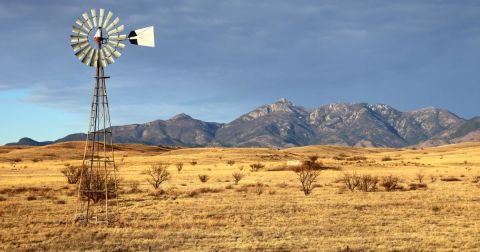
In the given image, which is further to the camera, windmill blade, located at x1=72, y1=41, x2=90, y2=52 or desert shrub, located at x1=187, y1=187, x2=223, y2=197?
desert shrub, located at x1=187, y1=187, x2=223, y2=197

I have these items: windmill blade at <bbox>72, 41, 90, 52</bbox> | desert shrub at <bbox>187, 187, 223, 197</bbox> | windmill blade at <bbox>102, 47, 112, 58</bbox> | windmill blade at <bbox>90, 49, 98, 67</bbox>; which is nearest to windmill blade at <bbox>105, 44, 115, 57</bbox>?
windmill blade at <bbox>102, 47, 112, 58</bbox>

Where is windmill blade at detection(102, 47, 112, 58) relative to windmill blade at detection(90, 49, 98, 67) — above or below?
above

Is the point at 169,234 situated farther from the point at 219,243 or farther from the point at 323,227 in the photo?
the point at 323,227

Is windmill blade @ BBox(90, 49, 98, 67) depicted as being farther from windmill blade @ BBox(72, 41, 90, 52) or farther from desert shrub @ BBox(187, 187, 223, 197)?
desert shrub @ BBox(187, 187, 223, 197)

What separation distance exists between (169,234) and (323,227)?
711 cm

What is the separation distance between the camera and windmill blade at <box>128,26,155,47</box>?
2402 centimetres

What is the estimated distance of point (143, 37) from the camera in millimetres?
24266

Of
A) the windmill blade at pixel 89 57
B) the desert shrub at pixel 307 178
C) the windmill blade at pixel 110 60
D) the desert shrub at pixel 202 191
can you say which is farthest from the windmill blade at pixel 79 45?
the desert shrub at pixel 307 178

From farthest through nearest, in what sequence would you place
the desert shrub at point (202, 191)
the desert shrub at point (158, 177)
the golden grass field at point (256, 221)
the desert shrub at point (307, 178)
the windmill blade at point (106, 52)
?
the desert shrub at point (158, 177) → the desert shrub at point (307, 178) → the desert shrub at point (202, 191) → the windmill blade at point (106, 52) → the golden grass field at point (256, 221)

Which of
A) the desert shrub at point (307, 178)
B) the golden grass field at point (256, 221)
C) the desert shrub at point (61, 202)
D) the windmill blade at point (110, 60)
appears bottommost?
the golden grass field at point (256, 221)

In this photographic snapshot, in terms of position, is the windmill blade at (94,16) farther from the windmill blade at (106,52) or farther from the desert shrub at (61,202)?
the desert shrub at (61,202)

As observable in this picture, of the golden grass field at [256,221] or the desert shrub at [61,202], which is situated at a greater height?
the desert shrub at [61,202]

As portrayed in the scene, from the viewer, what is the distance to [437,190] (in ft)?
128

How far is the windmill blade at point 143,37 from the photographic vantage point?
24016mm
